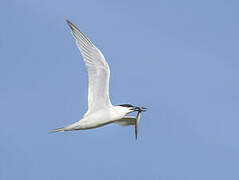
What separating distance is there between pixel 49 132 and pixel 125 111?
2.80 meters

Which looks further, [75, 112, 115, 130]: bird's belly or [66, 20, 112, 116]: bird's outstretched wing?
[75, 112, 115, 130]: bird's belly

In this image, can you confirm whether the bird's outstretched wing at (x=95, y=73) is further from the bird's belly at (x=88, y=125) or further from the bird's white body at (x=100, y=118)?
the bird's belly at (x=88, y=125)

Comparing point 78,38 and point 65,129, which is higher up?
point 78,38

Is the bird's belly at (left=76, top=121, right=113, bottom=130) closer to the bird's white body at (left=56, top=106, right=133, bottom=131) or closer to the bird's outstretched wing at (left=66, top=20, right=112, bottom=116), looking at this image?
the bird's white body at (left=56, top=106, right=133, bottom=131)

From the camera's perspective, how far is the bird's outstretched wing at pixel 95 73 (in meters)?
20.6

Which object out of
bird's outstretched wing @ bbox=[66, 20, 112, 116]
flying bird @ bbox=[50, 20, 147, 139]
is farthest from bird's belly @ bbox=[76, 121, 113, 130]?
bird's outstretched wing @ bbox=[66, 20, 112, 116]

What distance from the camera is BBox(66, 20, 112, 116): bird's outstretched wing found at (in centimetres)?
2061

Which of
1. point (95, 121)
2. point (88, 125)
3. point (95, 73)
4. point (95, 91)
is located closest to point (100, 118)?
point (95, 121)

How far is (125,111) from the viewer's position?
2189 centimetres

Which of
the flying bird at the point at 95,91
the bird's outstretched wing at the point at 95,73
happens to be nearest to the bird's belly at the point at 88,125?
the flying bird at the point at 95,91

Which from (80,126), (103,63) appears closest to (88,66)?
(103,63)

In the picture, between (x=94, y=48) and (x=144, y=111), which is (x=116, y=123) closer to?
(x=144, y=111)

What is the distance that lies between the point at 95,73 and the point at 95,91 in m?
0.54

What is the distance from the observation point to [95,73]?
2106 centimetres
